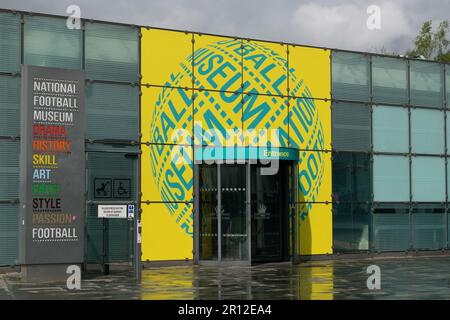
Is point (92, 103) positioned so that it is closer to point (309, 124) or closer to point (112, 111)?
point (112, 111)

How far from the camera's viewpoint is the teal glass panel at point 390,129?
85.6 feet

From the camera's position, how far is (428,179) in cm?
2695

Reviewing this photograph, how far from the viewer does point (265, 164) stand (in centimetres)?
2228

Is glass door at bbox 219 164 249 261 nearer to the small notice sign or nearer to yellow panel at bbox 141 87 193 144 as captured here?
yellow panel at bbox 141 87 193 144

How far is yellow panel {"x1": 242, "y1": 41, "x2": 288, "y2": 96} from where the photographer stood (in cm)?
2377

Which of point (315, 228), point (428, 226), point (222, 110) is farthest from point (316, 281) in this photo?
point (428, 226)

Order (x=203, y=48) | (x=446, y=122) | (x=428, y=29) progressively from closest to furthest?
(x=203, y=48), (x=446, y=122), (x=428, y=29)

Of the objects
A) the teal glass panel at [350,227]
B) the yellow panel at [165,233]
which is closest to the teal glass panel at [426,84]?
the teal glass panel at [350,227]

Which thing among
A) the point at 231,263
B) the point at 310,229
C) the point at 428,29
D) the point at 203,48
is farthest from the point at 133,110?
the point at 428,29

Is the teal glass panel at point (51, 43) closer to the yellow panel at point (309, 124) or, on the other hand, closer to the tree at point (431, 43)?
the yellow panel at point (309, 124)

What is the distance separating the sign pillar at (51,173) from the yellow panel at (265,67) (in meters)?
6.99

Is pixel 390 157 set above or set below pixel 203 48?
below
